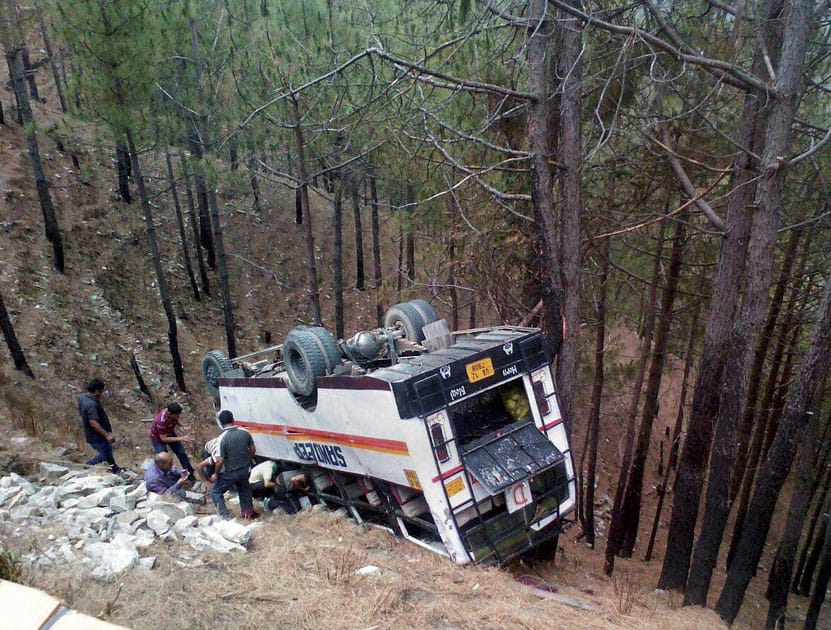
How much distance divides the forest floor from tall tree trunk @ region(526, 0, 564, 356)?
2.95 metres

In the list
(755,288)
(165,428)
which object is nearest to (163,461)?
(165,428)

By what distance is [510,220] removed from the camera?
30.8ft

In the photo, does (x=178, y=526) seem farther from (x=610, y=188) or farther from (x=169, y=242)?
(x=169, y=242)

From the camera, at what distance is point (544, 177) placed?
22.5 feet

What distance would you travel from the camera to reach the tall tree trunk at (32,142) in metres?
13.0

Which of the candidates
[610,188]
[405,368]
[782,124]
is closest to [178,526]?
[405,368]

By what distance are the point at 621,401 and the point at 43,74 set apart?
96.8 feet

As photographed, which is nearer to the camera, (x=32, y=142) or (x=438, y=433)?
(x=438, y=433)

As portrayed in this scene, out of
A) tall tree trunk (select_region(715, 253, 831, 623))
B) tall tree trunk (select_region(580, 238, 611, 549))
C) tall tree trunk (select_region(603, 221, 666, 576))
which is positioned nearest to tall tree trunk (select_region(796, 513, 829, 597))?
tall tree trunk (select_region(603, 221, 666, 576))

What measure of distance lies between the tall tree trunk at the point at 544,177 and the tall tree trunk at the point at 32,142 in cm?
1143

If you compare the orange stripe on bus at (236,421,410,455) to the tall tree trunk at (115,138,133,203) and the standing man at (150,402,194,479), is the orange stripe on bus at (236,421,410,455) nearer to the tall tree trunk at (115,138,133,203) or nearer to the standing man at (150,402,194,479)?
the standing man at (150,402,194,479)

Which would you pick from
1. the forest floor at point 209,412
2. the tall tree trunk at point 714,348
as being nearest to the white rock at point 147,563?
the forest floor at point 209,412

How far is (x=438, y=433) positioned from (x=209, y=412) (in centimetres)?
1046

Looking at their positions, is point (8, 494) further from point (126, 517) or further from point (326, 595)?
point (326, 595)
